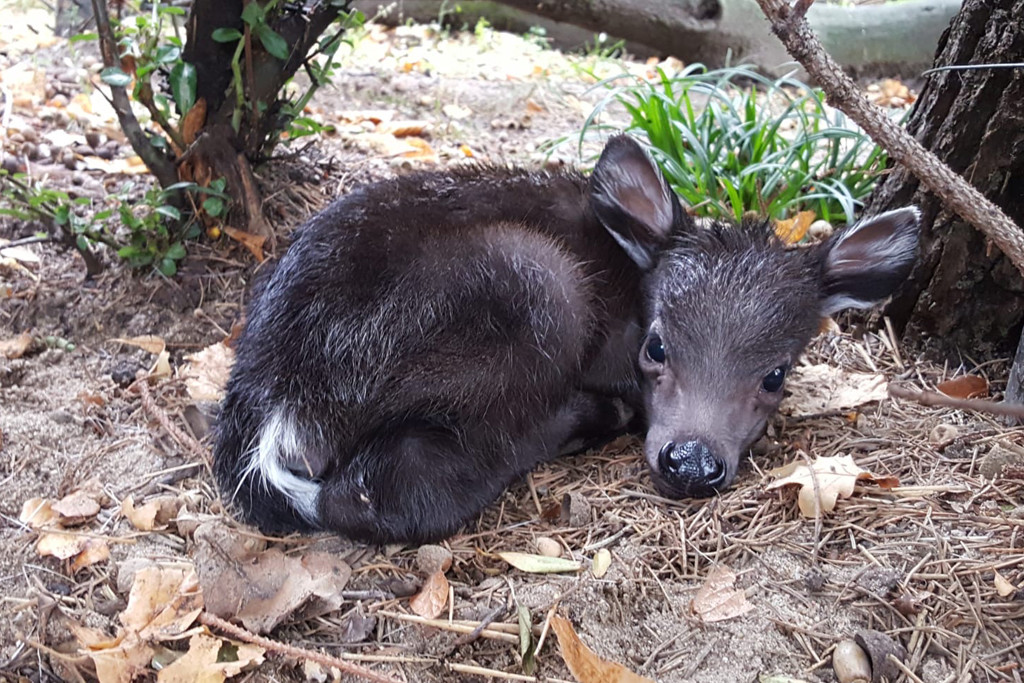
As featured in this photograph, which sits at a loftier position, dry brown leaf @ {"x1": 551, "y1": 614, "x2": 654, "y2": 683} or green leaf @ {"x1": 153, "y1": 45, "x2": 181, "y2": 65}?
green leaf @ {"x1": 153, "y1": 45, "x2": 181, "y2": 65}

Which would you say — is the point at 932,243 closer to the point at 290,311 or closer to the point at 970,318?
the point at 970,318

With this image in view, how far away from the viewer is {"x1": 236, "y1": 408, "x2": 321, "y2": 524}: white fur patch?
8.86ft

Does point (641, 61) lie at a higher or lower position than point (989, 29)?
lower

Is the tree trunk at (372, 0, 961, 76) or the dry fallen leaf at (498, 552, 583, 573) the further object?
the tree trunk at (372, 0, 961, 76)

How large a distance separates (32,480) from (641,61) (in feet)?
21.9

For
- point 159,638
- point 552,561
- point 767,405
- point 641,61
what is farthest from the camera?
point 641,61

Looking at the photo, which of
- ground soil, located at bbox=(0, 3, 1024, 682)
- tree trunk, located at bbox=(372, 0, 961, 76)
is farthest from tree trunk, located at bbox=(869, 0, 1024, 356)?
tree trunk, located at bbox=(372, 0, 961, 76)

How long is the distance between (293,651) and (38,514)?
3.67 feet

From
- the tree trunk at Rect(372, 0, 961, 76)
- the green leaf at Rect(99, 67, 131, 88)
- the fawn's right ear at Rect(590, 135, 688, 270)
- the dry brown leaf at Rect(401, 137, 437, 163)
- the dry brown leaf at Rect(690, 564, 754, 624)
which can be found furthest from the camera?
the tree trunk at Rect(372, 0, 961, 76)

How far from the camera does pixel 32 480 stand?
2.93m

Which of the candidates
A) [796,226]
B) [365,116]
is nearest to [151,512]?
[796,226]

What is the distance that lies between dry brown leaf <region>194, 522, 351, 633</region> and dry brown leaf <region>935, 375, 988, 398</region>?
2.29 m

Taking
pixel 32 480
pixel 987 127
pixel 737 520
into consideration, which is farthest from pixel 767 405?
pixel 32 480

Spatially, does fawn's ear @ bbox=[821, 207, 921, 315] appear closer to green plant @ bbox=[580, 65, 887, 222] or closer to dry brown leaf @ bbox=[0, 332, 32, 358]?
green plant @ bbox=[580, 65, 887, 222]
